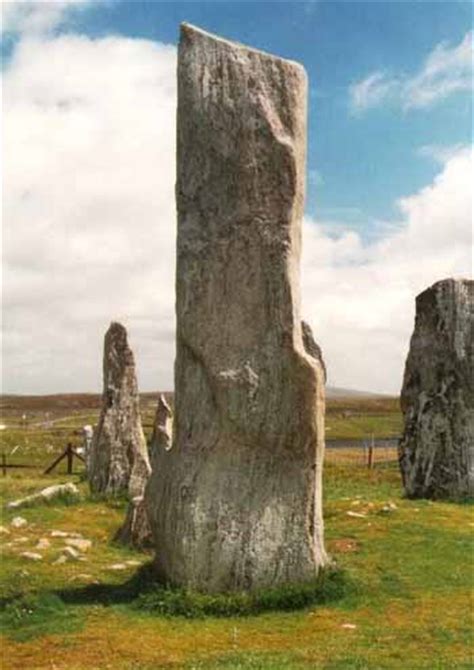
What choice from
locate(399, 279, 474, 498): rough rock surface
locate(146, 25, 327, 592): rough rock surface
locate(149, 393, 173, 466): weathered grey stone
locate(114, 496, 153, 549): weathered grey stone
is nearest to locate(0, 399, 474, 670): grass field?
locate(114, 496, 153, 549): weathered grey stone

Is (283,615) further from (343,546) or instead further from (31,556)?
(31,556)

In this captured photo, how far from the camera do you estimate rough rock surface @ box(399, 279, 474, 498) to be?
2334cm

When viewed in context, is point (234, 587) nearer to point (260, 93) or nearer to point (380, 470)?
point (260, 93)

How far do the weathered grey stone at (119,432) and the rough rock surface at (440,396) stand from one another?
23.1 feet

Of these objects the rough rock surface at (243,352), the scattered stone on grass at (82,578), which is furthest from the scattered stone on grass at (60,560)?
the rough rock surface at (243,352)

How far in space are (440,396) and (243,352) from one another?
1133 cm

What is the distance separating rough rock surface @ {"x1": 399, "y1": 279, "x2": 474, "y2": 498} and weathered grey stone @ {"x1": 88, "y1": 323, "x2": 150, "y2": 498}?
703 centimetres

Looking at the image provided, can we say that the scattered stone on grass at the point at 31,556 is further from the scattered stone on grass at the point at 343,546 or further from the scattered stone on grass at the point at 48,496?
the scattered stone on grass at the point at 48,496

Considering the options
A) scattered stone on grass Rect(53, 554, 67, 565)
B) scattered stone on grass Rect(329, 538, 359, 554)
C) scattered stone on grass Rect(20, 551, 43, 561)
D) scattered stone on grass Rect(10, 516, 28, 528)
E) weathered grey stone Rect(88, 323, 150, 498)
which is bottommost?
scattered stone on grass Rect(53, 554, 67, 565)

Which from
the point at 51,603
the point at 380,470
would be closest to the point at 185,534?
the point at 51,603

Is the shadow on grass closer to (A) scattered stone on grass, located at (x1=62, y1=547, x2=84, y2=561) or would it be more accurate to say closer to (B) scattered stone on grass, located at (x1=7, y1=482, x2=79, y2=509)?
(A) scattered stone on grass, located at (x1=62, y1=547, x2=84, y2=561)

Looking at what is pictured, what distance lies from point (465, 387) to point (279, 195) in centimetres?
1140

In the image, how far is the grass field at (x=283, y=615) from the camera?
1114 centimetres

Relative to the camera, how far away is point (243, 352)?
13656 millimetres
